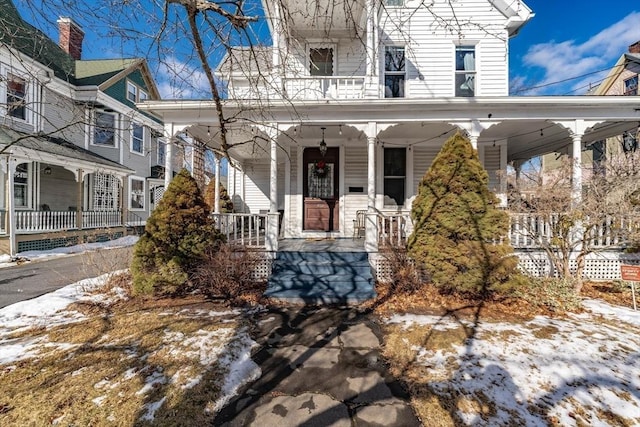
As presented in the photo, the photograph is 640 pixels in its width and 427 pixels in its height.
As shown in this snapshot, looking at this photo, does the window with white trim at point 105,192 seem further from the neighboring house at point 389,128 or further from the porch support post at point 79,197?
the neighboring house at point 389,128

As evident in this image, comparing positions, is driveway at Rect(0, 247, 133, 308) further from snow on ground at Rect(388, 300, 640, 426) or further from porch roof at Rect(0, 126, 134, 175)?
snow on ground at Rect(388, 300, 640, 426)

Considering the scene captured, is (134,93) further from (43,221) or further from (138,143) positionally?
(43,221)

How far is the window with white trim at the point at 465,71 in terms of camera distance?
26.6 ft

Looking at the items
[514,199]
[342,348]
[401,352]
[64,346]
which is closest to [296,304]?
[342,348]

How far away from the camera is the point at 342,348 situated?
3453 millimetres

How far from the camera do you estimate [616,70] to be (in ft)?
51.8

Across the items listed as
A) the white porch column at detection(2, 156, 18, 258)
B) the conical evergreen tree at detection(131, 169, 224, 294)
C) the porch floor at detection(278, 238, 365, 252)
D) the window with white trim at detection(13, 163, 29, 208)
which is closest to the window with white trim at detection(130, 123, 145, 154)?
the window with white trim at detection(13, 163, 29, 208)

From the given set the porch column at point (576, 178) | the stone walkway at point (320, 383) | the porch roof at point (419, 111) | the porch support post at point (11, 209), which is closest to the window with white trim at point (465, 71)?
the porch roof at point (419, 111)

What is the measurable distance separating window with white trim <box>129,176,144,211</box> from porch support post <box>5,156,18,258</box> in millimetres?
6344

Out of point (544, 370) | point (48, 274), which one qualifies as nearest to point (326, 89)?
point (544, 370)

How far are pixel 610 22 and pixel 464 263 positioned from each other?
13.5 meters

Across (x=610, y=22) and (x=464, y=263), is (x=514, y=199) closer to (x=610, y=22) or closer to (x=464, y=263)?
(x=464, y=263)

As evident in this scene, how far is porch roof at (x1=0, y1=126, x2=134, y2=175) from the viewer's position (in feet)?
28.8

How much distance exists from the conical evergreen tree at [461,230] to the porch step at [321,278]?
3.57 ft
